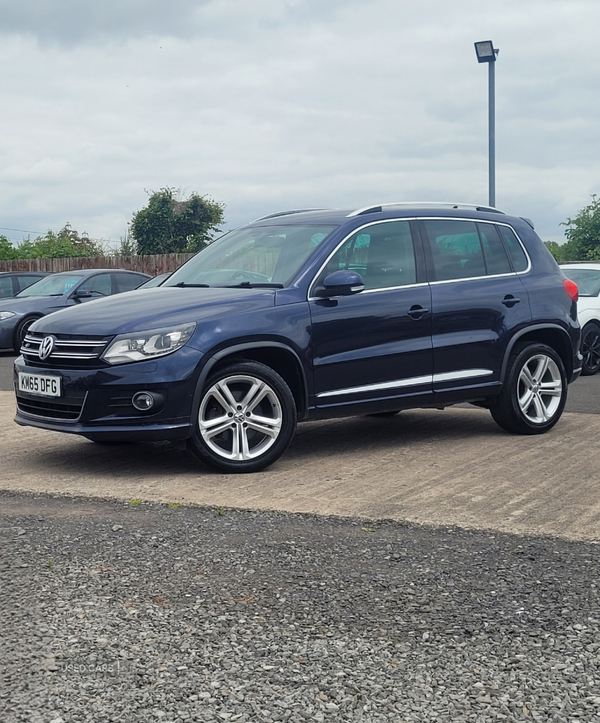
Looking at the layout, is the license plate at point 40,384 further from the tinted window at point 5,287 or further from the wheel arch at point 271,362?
the tinted window at point 5,287

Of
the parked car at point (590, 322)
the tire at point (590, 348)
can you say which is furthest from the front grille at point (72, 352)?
the tire at point (590, 348)

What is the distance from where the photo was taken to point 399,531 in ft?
17.3

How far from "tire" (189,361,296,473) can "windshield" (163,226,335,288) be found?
0.81 metres

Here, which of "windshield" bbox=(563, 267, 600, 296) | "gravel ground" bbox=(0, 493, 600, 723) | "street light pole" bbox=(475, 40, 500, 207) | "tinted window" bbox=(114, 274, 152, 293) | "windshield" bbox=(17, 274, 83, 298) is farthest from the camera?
"street light pole" bbox=(475, 40, 500, 207)

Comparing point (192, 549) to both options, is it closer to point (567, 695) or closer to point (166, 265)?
point (567, 695)

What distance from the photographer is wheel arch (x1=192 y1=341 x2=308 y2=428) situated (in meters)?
6.69

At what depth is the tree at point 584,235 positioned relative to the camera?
3372cm

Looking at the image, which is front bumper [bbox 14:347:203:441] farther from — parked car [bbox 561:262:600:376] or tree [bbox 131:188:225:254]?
tree [bbox 131:188:225:254]

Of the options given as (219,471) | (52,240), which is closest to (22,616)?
(219,471)

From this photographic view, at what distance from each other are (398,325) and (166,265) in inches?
941

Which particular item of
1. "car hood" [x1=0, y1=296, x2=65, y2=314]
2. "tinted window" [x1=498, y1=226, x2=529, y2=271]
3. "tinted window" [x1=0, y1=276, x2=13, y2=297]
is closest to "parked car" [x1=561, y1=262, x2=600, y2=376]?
"tinted window" [x1=498, y1=226, x2=529, y2=271]

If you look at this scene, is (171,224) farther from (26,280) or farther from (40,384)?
(40,384)

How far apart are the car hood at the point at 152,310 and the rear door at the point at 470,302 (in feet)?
4.84

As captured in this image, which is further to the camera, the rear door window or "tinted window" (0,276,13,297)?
"tinted window" (0,276,13,297)
